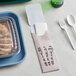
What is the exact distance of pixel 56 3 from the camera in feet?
2.50

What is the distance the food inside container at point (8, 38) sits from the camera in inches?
24.0

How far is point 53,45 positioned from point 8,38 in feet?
0.54

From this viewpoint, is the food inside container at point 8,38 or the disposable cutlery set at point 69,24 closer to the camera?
the food inside container at point 8,38

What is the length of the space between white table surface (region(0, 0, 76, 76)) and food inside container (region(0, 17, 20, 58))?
48mm

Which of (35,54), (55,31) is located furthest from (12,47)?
(55,31)

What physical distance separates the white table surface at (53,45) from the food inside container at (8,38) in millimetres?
48

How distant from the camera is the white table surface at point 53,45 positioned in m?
0.61

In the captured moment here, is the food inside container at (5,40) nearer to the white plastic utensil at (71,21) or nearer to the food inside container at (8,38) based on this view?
the food inside container at (8,38)

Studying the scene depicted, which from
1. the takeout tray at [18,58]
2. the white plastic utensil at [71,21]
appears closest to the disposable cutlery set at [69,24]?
the white plastic utensil at [71,21]

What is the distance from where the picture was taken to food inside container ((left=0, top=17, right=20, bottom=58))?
2.00 feet

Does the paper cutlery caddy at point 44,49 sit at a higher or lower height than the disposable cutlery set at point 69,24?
lower

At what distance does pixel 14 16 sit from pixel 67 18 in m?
0.21

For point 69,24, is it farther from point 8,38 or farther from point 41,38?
point 8,38

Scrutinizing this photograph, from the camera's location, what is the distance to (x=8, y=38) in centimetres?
64
